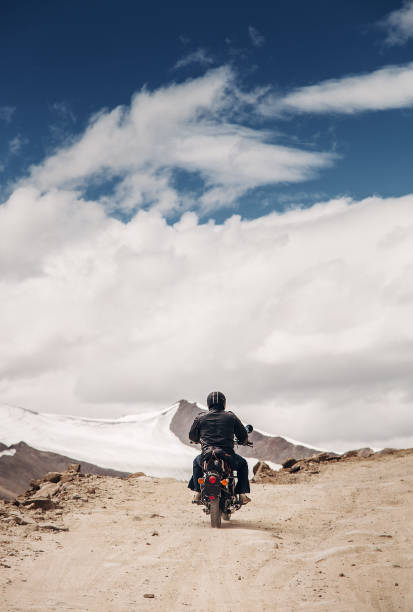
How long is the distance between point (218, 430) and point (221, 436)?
0.13 metres

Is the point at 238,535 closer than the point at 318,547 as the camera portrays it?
No

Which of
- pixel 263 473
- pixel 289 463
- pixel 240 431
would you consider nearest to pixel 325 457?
pixel 289 463

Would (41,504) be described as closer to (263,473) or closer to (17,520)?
(17,520)

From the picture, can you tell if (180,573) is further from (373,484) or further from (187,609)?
(373,484)

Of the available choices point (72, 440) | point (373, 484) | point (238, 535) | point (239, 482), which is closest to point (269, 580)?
point (238, 535)

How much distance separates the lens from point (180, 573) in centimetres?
894

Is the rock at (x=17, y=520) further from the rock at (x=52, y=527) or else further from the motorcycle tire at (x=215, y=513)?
the motorcycle tire at (x=215, y=513)

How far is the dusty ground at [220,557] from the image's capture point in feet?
24.8

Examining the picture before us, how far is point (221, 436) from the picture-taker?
1345cm

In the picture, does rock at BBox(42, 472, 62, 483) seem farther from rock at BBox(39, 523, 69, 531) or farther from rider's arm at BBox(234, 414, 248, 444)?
rider's arm at BBox(234, 414, 248, 444)

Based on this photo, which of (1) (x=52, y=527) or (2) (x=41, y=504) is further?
(2) (x=41, y=504)

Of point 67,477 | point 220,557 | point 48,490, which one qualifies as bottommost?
point 220,557

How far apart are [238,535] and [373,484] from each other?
8343 millimetres

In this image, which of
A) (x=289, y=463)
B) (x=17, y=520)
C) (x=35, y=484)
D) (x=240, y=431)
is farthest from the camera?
(x=289, y=463)
